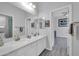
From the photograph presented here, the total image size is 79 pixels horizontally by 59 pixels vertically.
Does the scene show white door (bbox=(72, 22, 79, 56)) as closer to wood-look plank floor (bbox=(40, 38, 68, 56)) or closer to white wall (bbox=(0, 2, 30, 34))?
wood-look plank floor (bbox=(40, 38, 68, 56))

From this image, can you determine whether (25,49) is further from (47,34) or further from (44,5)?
(47,34)

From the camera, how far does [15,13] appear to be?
2027 mm

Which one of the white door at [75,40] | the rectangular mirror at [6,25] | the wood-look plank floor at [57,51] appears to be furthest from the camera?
the wood-look plank floor at [57,51]

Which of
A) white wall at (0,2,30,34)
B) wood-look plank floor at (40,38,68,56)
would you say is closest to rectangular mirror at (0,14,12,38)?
white wall at (0,2,30,34)

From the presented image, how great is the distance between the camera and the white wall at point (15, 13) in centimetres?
176

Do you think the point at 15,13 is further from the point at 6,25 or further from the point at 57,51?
the point at 57,51

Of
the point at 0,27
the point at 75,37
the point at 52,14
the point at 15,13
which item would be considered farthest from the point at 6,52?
the point at 52,14

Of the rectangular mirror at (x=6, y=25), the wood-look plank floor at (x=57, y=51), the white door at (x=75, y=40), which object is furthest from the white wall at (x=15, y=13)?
the white door at (x=75, y=40)

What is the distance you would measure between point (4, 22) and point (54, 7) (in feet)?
5.02

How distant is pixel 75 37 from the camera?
2400 millimetres

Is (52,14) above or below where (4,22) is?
above

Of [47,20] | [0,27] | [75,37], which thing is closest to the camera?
[0,27]

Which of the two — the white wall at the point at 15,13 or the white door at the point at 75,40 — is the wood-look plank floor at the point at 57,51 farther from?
the white wall at the point at 15,13

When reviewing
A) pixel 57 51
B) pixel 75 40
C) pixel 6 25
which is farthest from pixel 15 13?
pixel 57 51
